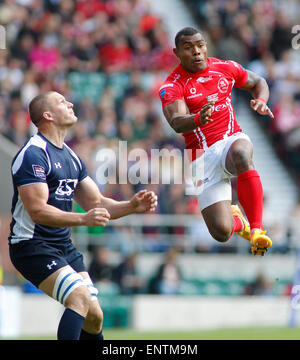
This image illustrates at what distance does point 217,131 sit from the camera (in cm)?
913

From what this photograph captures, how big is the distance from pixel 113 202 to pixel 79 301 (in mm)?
1017

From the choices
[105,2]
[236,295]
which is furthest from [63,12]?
[236,295]

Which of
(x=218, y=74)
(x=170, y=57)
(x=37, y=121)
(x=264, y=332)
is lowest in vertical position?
(x=264, y=332)

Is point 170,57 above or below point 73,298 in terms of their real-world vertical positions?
above

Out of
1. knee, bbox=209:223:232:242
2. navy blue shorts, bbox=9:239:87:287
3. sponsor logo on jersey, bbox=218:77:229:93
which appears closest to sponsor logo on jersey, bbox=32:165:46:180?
navy blue shorts, bbox=9:239:87:287

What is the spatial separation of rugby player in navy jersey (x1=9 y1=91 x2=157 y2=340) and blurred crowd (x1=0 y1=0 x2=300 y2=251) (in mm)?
7418

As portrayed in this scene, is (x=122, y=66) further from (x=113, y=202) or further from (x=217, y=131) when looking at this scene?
(x=113, y=202)

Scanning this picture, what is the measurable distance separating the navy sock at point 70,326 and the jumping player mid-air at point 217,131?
1.78 metres

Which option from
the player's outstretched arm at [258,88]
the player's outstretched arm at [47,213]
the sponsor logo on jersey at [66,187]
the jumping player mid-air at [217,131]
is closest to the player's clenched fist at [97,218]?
the player's outstretched arm at [47,213]

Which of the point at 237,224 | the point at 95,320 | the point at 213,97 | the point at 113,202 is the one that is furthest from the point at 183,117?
the point at 95,320

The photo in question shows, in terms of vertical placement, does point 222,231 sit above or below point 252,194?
below

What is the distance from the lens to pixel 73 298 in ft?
25.8

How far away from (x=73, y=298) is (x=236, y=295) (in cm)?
866
